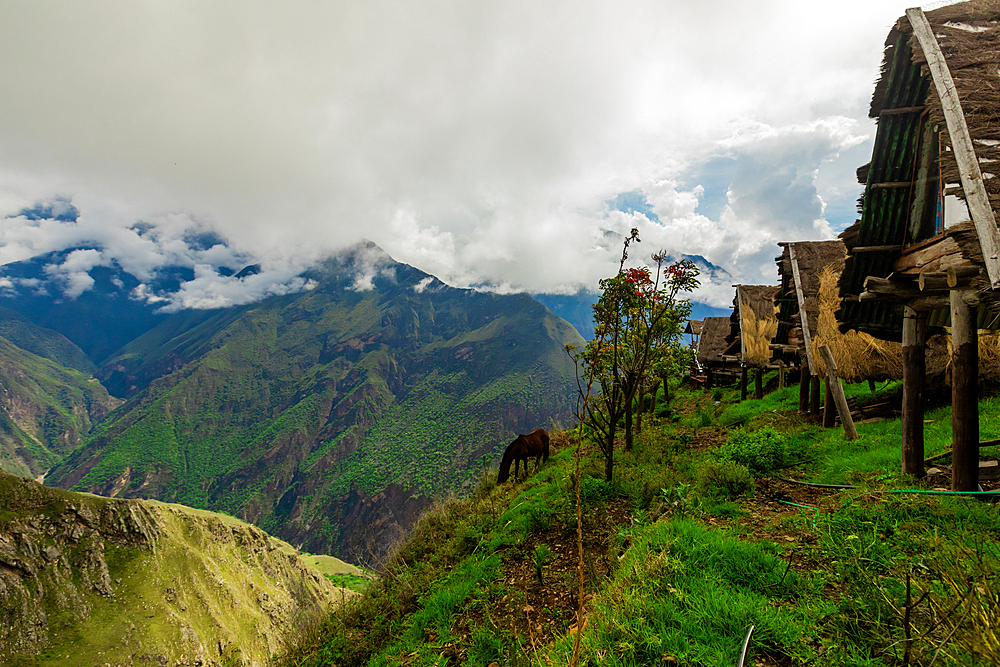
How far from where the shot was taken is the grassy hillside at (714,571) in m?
3.01

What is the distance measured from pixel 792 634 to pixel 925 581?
1325mm

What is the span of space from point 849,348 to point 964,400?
8.36 meters

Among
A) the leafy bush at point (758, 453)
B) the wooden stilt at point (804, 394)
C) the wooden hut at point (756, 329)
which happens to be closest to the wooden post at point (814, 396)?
the wooden stilt at point (804, 394)

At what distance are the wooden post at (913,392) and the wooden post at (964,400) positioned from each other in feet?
3.11

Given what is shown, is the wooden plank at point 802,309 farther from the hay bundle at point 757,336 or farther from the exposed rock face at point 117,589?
the exposed rock face at point 117,589

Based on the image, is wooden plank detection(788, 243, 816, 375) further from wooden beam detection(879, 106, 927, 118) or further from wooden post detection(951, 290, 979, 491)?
wooden beam detection(879, 106, 927, 118)

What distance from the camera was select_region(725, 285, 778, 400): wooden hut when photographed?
1895 centimetres

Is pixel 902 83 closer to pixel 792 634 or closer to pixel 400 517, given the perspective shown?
pixel 792 634

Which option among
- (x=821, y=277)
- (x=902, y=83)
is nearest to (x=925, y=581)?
(x=902, y=83)

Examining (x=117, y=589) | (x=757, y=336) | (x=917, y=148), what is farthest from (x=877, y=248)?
(x=117, y=589)

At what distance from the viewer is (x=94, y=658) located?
3108cm

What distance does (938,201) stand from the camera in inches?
257

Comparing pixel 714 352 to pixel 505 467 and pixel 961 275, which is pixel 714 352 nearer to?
pixel 505 467

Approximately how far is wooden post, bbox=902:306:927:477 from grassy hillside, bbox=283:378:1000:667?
346 millimetres
